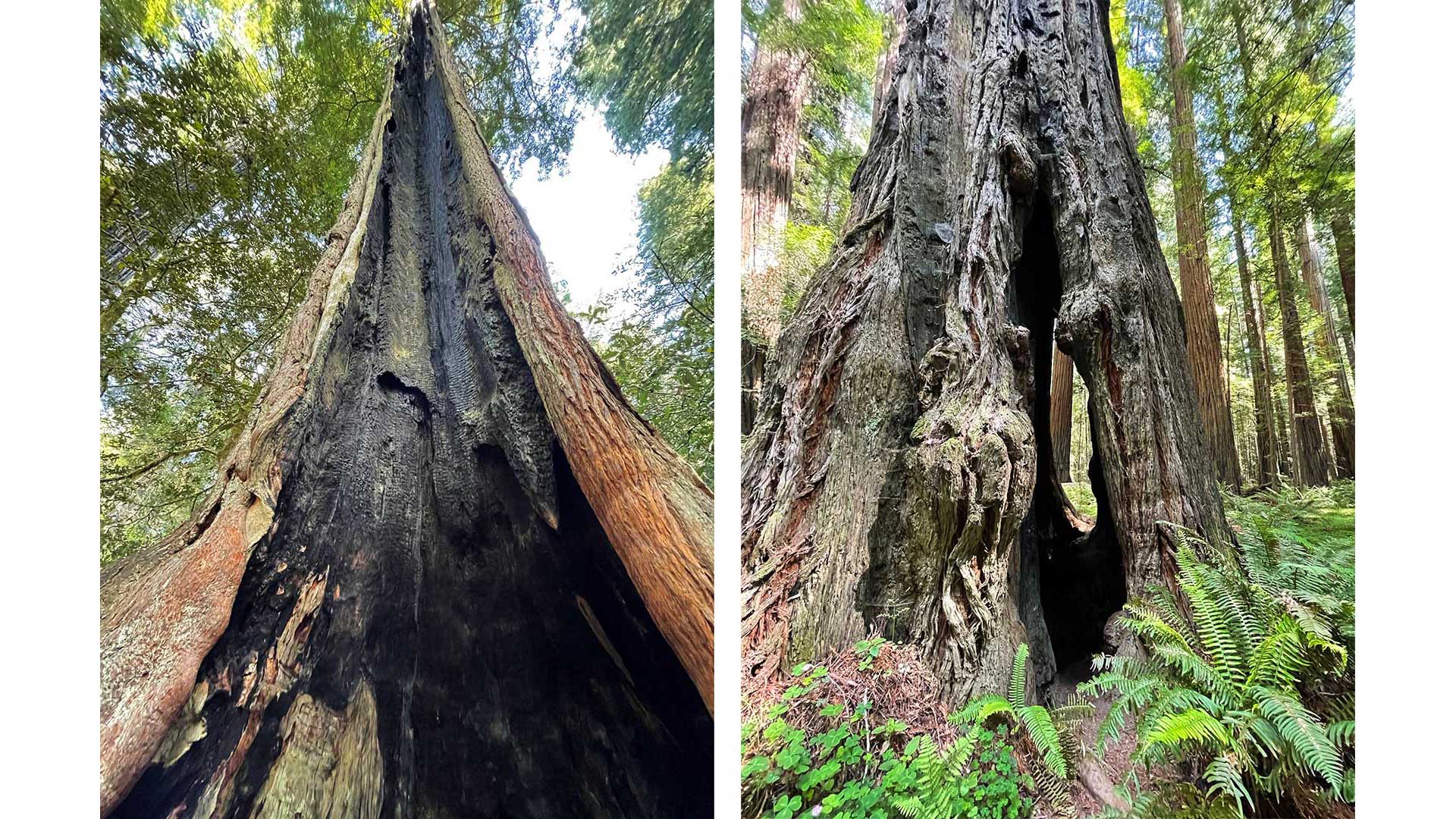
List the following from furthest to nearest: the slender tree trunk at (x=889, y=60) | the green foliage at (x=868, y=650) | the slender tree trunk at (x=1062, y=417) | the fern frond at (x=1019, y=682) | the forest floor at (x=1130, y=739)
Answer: the slender tree trunk at (x=889, y=60), the slender tree trunk at (x=1062, y=417), the green foliage at (x=868, y=650), the fern frond at (x=1019, y=682), the forest floor at (x=1130, y=739)

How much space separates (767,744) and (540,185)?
163 cm

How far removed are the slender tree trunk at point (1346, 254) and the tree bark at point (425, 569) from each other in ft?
5.35

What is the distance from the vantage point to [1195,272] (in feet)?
4.78

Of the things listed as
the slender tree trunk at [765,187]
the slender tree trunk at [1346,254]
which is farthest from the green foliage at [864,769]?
the slender tree trunk at [1346,254]

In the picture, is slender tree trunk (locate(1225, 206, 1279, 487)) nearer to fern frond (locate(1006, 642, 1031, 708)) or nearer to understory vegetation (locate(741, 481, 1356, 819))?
understory vegetation (locate(741, 481, 1356, 819))

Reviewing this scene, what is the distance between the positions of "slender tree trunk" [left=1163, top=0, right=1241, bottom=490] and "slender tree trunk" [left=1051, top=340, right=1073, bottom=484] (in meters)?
0.29

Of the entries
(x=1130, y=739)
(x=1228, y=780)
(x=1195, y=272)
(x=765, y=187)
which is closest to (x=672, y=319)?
(x=765, y=187)

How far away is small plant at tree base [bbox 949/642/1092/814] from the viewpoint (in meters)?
1.29

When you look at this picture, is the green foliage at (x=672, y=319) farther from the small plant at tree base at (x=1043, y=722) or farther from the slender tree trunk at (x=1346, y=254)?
the slender tree trunk at (x=1346, y=254)

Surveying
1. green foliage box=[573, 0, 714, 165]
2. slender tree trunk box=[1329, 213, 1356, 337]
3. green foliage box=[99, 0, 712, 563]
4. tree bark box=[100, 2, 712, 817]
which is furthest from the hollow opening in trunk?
green foliage box=[99, 0, 712, 563]

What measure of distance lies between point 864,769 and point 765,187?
1659 millimetres

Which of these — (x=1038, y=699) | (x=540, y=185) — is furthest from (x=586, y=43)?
(x=1038, y=699)

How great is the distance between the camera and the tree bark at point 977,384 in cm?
148
